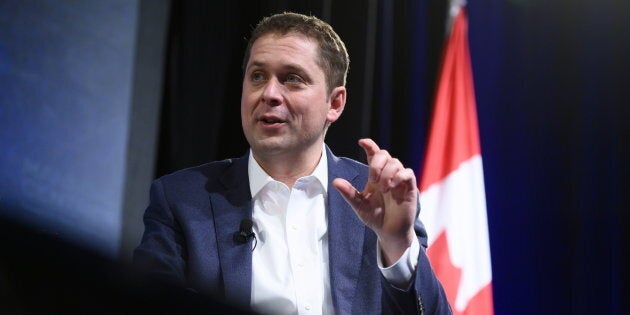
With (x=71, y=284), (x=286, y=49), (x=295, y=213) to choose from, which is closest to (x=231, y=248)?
(x=295, y=213)

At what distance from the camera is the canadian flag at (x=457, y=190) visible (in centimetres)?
264

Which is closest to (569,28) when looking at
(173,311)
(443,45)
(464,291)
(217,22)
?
(443,45)

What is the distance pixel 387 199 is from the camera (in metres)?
1.48

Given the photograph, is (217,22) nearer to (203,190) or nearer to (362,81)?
(362,81)

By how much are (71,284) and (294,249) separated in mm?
1347

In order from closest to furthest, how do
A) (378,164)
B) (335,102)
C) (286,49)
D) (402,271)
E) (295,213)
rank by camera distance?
(378,164), (402,271), (295,213), (286,49), (335,102)

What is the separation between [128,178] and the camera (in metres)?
2.89

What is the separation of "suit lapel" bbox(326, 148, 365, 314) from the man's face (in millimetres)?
161

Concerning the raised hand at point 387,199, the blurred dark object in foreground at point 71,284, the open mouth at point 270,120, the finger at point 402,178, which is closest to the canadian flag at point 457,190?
the open mouth at point 270,120

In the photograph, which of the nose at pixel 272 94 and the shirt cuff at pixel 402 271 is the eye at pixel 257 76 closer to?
the nose at pixel 272 94

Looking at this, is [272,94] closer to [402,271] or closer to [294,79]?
[294,79]

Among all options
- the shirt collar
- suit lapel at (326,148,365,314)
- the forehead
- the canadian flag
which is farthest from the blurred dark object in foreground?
the canadian flag

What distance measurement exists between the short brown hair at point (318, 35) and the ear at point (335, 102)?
2 cm

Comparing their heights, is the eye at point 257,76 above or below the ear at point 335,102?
above
